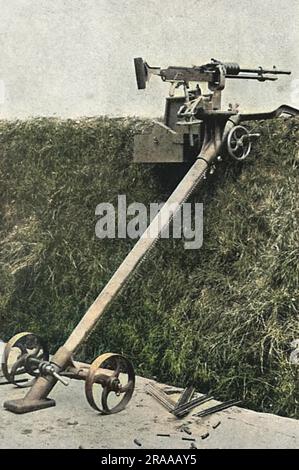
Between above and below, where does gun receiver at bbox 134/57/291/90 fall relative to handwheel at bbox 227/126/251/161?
above

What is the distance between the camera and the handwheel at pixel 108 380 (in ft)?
14.3

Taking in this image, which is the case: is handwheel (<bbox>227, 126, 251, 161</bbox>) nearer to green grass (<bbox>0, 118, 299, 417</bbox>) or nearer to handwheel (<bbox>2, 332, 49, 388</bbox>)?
green grass (<bbox>0, 118, 299, 417</bbox>)

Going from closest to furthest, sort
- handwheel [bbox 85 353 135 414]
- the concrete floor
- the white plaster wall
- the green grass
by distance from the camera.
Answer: the concrete floor → handwheel [bbox 85 353 135 414] → the green grass → the white plaster wall

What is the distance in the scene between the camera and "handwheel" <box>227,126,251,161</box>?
501 centimetres

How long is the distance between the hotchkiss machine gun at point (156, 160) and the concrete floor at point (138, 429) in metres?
0.10

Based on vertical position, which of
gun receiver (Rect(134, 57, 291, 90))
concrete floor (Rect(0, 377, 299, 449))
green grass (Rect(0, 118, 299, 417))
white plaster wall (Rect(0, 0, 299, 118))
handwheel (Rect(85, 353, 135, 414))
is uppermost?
white plaster wall (Rect(0, 0, 299, 118))

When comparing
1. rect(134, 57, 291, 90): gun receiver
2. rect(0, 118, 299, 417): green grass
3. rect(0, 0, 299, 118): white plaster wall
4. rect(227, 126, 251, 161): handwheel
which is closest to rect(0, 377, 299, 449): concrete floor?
rect(0, 118, 299, 417): green grass

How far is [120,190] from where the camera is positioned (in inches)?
241

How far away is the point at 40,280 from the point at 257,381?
2.45m

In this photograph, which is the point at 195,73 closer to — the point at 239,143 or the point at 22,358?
the point at 239,143

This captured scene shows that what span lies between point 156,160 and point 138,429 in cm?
199

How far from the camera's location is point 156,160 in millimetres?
5414

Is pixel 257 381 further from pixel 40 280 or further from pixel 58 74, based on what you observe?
pixel 58 74
